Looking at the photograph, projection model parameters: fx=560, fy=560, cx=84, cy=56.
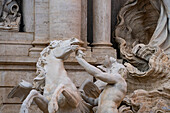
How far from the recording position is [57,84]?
8.02 m

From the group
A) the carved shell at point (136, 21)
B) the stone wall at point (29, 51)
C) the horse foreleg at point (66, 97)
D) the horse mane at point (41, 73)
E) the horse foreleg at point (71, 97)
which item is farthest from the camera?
the carved shell at point (136, 21)

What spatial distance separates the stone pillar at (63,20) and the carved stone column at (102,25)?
684 mm

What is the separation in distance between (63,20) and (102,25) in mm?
984

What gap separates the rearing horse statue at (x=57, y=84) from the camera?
25.8ft

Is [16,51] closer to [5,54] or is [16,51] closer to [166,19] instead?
[5,54]

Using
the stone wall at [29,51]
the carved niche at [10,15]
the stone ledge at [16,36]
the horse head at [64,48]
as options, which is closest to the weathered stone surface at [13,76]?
the stone wall at [29,51]

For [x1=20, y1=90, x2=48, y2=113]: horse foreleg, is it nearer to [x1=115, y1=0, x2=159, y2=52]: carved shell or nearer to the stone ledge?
the stone ledge

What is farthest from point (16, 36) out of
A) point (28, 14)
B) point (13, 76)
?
point (13, 76)

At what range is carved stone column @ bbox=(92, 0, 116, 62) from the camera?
10.8 metres

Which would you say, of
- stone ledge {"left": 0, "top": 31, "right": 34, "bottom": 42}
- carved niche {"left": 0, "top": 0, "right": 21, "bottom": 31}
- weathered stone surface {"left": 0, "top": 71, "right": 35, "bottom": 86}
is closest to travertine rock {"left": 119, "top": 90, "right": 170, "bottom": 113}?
weathered stone surface {"left": 0, "top": 71, "right": 35, "bottom": 86}

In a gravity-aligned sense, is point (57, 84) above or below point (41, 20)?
below

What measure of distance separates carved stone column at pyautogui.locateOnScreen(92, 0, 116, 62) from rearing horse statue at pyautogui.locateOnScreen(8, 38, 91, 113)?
264 centimetres

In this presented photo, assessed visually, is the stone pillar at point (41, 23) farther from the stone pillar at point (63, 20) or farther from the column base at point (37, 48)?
the stone pillar at point (63, 20)

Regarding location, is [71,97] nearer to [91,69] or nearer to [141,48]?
[91,69]
